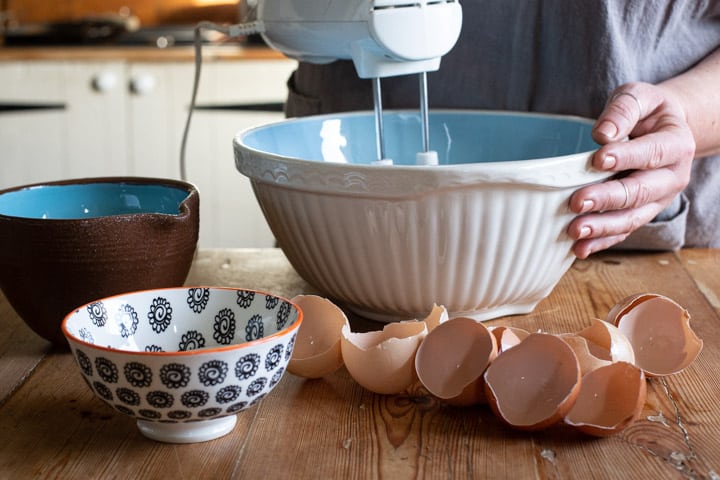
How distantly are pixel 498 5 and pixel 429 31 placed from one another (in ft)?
1.02

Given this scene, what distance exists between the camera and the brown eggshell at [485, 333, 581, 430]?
0.60m

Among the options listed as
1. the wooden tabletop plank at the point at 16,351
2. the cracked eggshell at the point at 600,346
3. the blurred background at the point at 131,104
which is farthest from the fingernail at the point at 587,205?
the blurred background at the point at 131,104

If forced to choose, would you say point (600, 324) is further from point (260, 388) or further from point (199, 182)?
point (199, 182)

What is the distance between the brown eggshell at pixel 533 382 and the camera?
23.5 inches

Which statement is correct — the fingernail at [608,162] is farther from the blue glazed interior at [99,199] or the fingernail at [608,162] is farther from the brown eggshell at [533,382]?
the blue glazed interior at [99,199]

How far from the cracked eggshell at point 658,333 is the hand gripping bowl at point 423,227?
0.34 ft

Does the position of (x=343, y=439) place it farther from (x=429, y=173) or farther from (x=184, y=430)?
(x=429, y=173)

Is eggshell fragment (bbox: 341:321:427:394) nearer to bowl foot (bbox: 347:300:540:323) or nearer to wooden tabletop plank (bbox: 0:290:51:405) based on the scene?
bowl foot (bbox: 347:300:540:323)

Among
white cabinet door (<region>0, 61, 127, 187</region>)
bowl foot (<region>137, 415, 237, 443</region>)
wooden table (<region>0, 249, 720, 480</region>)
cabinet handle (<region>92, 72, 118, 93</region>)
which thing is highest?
bowl foot (<region>137, 415, 237, 443</region>)

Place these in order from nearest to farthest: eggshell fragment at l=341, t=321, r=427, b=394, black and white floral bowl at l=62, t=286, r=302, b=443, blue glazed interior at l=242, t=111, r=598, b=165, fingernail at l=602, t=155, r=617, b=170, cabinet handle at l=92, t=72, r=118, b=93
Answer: black and white floral bowl at l=62, t=286, r=302, b=443
eggshell fragment at l=341, t=321, r=427, b=394
fingernail at l=602, t=155, r=617, b=170
blue glazed interior at l=242, t=111, r=598, b=165
cabinet handle at l=92, t=72, r=118, b=93

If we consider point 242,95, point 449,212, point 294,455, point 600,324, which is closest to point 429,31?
point 449,212

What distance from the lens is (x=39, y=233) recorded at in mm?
698

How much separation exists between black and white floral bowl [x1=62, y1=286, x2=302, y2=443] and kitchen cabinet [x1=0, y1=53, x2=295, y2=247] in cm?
205

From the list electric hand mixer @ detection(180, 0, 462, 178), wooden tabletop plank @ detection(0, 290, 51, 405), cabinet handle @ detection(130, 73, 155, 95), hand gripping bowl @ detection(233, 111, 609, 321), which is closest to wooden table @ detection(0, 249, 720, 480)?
wooden tabletop plank @ detection(0, 290, 51, 405)
